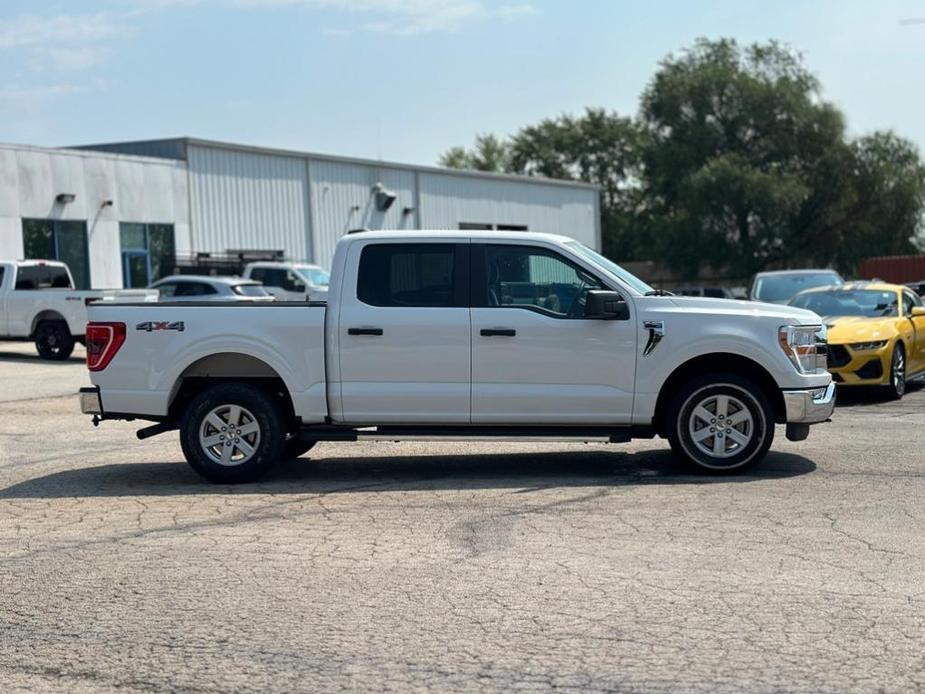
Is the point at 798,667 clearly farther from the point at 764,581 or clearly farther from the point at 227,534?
the point at 227,534

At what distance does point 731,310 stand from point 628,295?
33.3 inches

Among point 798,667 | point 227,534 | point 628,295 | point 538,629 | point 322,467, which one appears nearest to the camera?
point 798,667

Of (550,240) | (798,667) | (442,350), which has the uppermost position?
(550,240)

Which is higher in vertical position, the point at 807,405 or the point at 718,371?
the point at 718,371

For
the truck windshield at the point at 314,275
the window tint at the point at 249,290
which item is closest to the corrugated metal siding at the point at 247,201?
the truck windshield at the point at 314,275

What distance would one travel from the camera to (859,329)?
16.2m

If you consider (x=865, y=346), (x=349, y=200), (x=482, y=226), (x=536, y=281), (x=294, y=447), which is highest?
(x=349, y=200)

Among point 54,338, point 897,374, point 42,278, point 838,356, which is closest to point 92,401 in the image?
point 838,356

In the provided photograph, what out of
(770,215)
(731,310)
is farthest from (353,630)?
(770,215)

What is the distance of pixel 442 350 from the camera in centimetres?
1034

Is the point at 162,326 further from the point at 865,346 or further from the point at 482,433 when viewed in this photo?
the point at 865,346

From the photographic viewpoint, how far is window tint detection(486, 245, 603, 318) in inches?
409

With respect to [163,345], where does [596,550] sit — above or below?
below

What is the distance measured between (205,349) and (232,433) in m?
0.71
